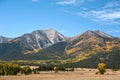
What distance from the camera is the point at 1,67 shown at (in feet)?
639

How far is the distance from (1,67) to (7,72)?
559 centimetres

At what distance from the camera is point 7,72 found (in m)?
197
